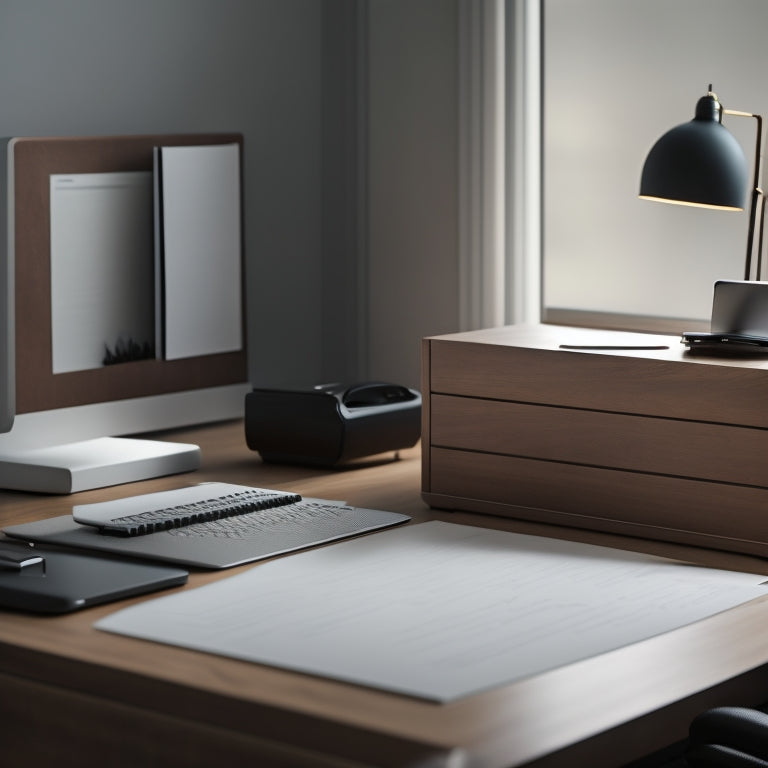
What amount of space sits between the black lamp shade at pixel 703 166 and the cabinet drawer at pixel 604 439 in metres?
0.34

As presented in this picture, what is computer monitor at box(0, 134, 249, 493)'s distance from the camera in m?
1.70

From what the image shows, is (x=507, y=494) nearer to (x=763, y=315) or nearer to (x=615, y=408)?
(x=615, y=408)

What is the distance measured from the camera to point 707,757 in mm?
1132

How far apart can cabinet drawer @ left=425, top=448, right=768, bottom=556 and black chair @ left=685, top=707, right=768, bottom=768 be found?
0.83 feet

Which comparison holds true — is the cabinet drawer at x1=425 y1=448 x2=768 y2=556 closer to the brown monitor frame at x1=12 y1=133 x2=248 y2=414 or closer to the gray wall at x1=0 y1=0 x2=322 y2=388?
the brown monitor frame at x1=12 y1=133 x2=248 y2=414

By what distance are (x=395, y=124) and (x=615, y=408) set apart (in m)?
1.02

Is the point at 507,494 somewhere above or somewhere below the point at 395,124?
below

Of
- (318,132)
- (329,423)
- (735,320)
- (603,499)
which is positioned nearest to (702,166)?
(735,320)

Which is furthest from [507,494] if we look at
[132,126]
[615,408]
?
[132,126]

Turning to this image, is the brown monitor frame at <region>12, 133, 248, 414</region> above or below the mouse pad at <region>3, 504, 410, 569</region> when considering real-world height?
above

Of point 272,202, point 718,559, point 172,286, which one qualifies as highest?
point 272,202

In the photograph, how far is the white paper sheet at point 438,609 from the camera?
0.99 m

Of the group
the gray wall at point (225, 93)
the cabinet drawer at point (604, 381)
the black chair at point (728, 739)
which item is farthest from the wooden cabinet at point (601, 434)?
the gray wall at point (225, 93)

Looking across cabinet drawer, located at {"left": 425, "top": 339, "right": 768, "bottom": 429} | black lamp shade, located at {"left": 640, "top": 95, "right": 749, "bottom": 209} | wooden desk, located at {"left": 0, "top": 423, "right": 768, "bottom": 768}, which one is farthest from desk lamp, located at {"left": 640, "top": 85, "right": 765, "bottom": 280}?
wooden desk, located at {"left": 0, "top": 423, "right": 768, "bottom": 768}
